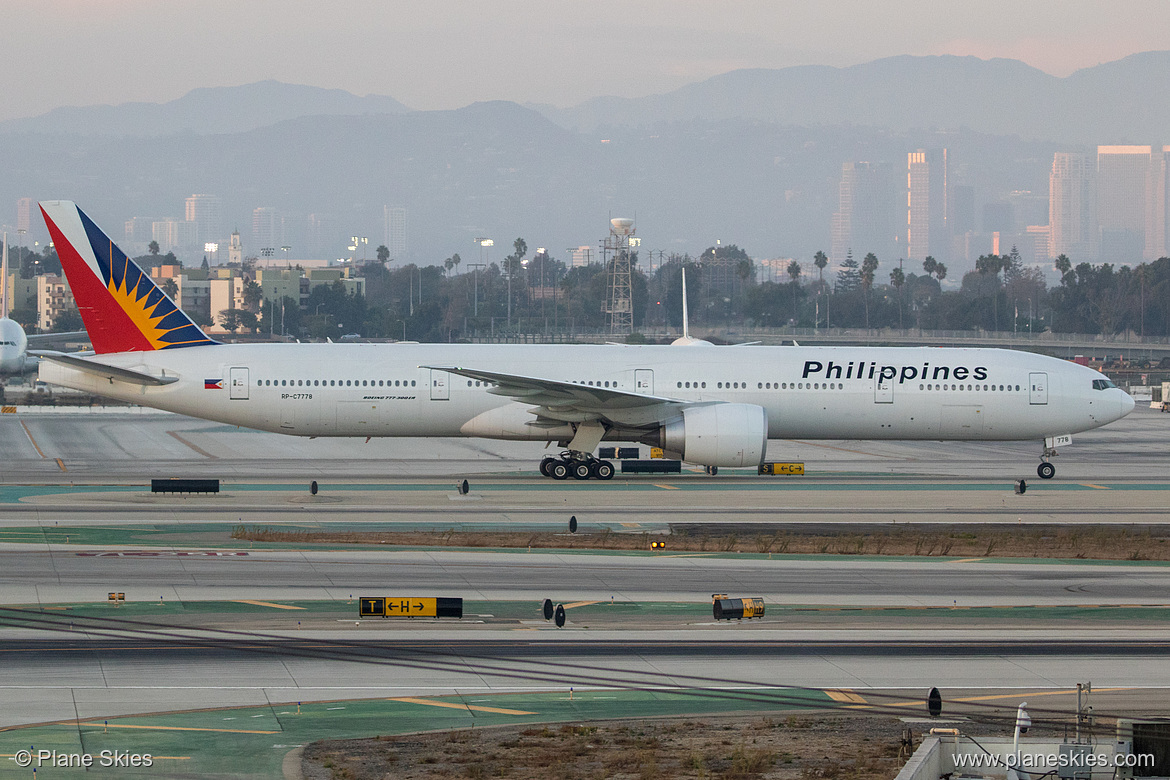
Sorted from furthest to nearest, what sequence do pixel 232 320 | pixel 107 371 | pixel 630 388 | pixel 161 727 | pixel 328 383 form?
pixel 232 320 → pixel 630 388 → pixel 328 383 → pixel 107 371 → pixel 161 727

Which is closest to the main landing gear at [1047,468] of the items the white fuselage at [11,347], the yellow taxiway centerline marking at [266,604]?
the yellow taxiway centerline marking at [266,604]

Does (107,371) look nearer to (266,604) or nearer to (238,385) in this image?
(238,385)

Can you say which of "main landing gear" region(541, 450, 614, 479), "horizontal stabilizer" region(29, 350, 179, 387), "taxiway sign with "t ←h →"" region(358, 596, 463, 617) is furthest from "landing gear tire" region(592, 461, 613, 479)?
"taxiway sign with "t ←h →"" region(358, 596, 463, 617)

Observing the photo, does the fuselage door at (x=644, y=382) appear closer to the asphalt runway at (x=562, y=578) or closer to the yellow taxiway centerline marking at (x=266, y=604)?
the asphalt runway at (x=562, y=578)

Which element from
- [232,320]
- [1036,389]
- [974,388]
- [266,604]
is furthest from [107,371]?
[232,320]

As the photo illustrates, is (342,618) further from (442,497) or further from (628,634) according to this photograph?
(442,497)

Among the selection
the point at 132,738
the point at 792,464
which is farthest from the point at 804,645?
the point at 792,464

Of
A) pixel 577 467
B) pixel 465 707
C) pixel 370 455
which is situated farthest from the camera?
pixel 370 455
